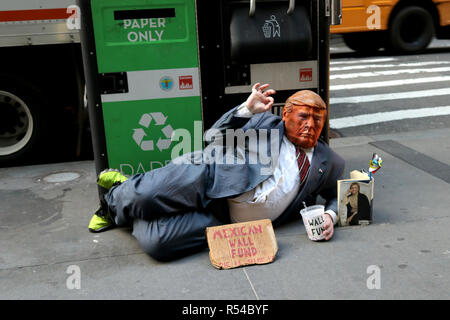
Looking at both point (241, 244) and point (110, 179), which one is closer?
point (241, 244)

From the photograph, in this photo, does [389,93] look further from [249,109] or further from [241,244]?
[241,244]

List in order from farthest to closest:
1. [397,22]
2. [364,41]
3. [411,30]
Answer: [364,41], [411,30], [397,22]

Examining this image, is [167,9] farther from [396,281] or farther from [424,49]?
[424,49]

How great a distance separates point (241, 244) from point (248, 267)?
0.54ft

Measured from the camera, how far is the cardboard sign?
10.6ft

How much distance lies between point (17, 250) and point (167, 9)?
76.0 inches

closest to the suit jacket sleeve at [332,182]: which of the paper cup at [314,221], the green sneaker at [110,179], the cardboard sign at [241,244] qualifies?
the paper cup at [314,221]

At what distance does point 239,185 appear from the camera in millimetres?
3453

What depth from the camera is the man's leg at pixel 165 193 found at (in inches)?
133

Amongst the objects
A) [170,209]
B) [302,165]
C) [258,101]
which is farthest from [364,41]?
[170,209]

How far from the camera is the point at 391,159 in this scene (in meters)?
5.29

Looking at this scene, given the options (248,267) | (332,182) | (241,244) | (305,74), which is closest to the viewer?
(248,267)

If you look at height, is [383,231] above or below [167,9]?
below
